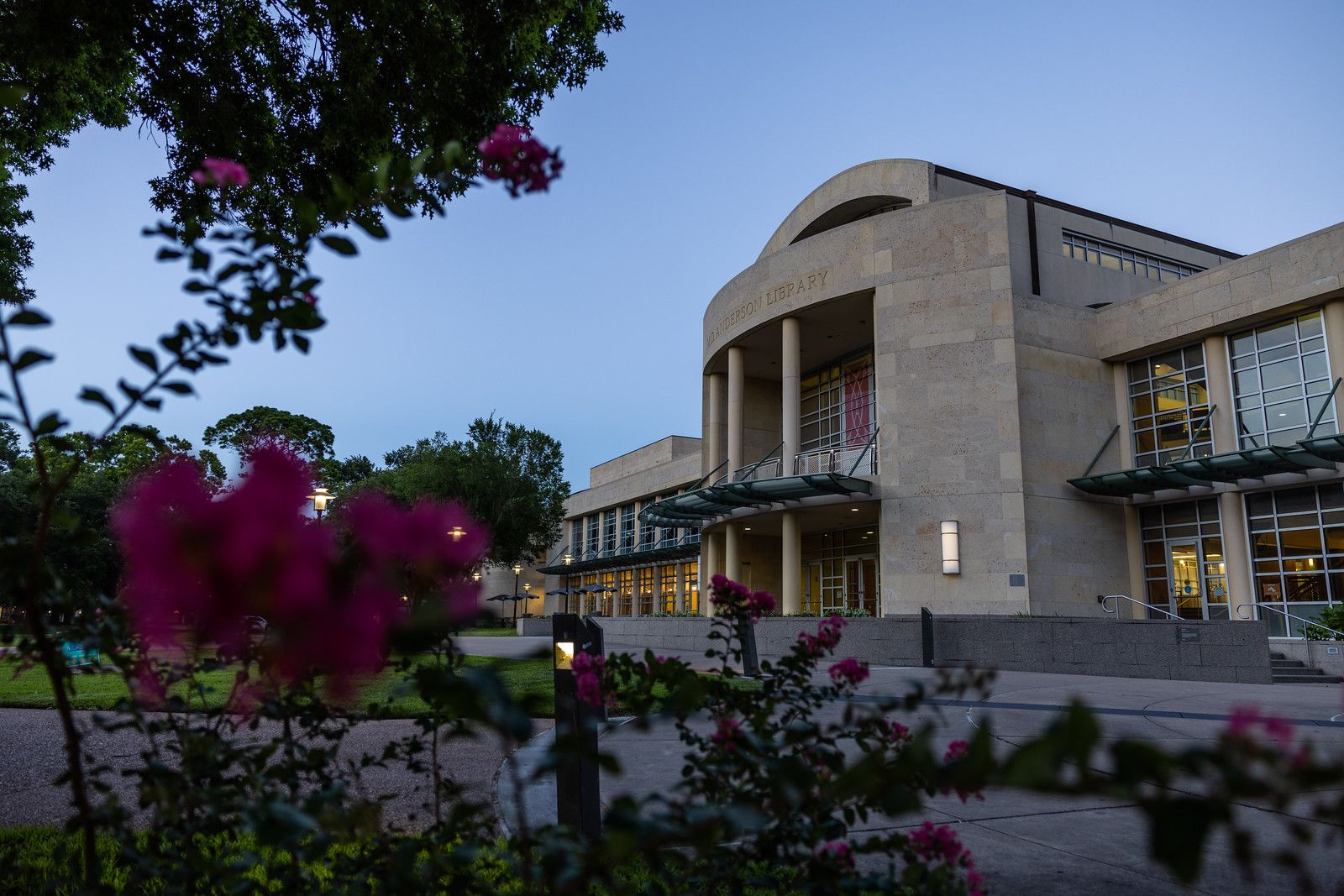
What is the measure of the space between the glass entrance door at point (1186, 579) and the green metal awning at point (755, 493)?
7.60 m

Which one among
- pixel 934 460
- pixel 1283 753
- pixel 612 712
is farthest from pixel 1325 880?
pixel 934 460

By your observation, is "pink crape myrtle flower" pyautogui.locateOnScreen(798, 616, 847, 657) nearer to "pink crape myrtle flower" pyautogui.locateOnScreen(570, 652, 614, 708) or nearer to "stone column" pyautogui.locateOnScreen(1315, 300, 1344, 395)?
"pink crape myrtle flower" pyautogui.locateOnScreen(570, 652, 614, 708)

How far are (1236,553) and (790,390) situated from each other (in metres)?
11.7

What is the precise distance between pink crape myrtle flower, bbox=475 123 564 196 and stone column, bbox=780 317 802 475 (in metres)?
22.8

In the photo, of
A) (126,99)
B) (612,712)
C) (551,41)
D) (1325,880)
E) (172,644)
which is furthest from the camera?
(612,712)

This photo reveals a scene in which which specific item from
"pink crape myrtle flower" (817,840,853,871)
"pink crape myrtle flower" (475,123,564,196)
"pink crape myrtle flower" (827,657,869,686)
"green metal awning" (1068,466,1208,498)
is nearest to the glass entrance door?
"green metal awning" (1068,466,1208,498)

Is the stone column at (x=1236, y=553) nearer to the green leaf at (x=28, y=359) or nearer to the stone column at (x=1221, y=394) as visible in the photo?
the stone column at (x=1221, y=394)

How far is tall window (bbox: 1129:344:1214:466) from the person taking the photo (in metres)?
20.6

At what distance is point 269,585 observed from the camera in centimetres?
102

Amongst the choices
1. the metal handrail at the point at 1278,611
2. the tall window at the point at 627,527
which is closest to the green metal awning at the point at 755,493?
the metal handrail at the point at 1278,611

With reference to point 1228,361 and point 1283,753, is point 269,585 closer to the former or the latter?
point 1283,753

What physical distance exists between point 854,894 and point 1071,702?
1.18m

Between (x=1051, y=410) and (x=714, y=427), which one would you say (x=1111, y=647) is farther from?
(x=714, y=427)

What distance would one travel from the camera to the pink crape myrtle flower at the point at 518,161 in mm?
1697
